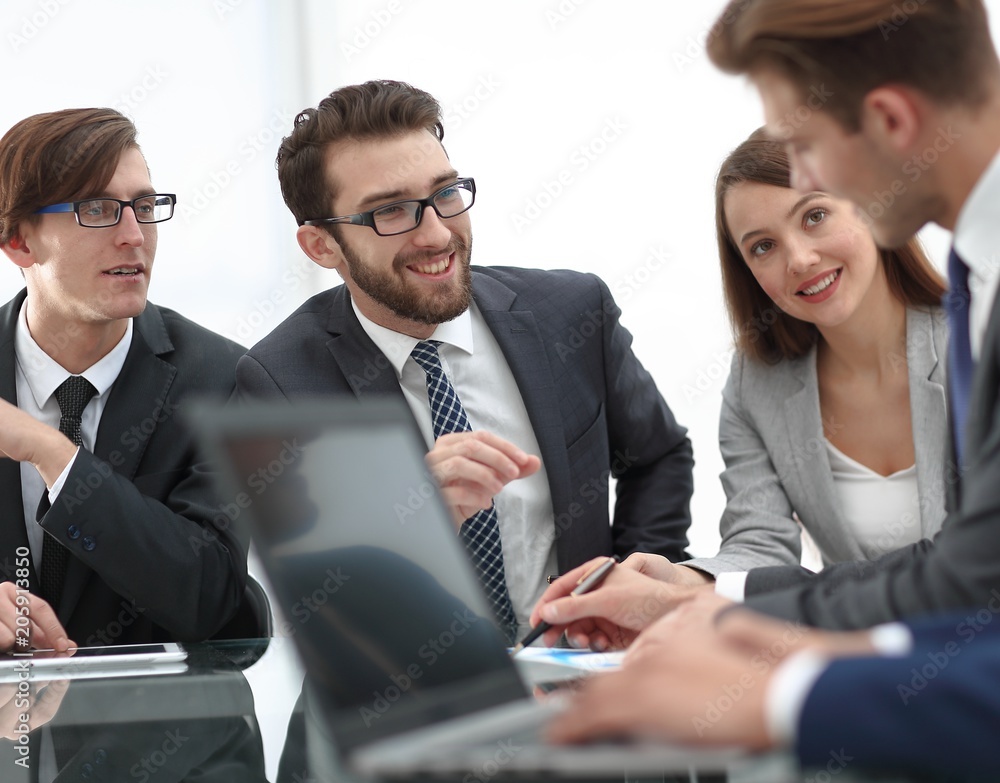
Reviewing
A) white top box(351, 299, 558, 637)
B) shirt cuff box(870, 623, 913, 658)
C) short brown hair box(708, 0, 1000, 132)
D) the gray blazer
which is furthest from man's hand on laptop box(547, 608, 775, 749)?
white top box(351, 299, 558, 637)

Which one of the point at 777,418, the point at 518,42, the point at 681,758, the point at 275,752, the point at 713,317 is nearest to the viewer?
the point at 681,758

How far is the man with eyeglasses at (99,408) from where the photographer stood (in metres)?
1.91

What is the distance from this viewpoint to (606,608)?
55.4 inches

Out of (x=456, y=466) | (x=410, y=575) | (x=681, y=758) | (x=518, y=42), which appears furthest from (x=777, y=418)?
(x=518, y=42)

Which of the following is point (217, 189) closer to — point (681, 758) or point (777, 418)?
point (777, 418)

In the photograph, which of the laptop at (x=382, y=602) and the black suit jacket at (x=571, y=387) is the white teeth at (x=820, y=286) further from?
the laptop at (x=382, y=602)

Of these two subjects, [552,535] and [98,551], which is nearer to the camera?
[98,551]

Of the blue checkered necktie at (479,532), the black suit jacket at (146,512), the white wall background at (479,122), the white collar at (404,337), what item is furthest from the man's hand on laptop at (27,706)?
the white wall background at (479,122)

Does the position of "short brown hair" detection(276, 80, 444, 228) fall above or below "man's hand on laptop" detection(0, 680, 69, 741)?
above

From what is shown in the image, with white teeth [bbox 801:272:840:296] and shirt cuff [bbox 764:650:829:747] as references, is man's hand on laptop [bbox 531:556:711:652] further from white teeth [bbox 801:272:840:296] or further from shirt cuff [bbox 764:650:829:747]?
white teeth [bbox 801:272:840:296]

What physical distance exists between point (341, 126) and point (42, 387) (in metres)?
0.88

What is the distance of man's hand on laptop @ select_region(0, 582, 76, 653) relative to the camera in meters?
1.76

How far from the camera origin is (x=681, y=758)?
68 centimetres

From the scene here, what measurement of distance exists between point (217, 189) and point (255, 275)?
0.38 metres
